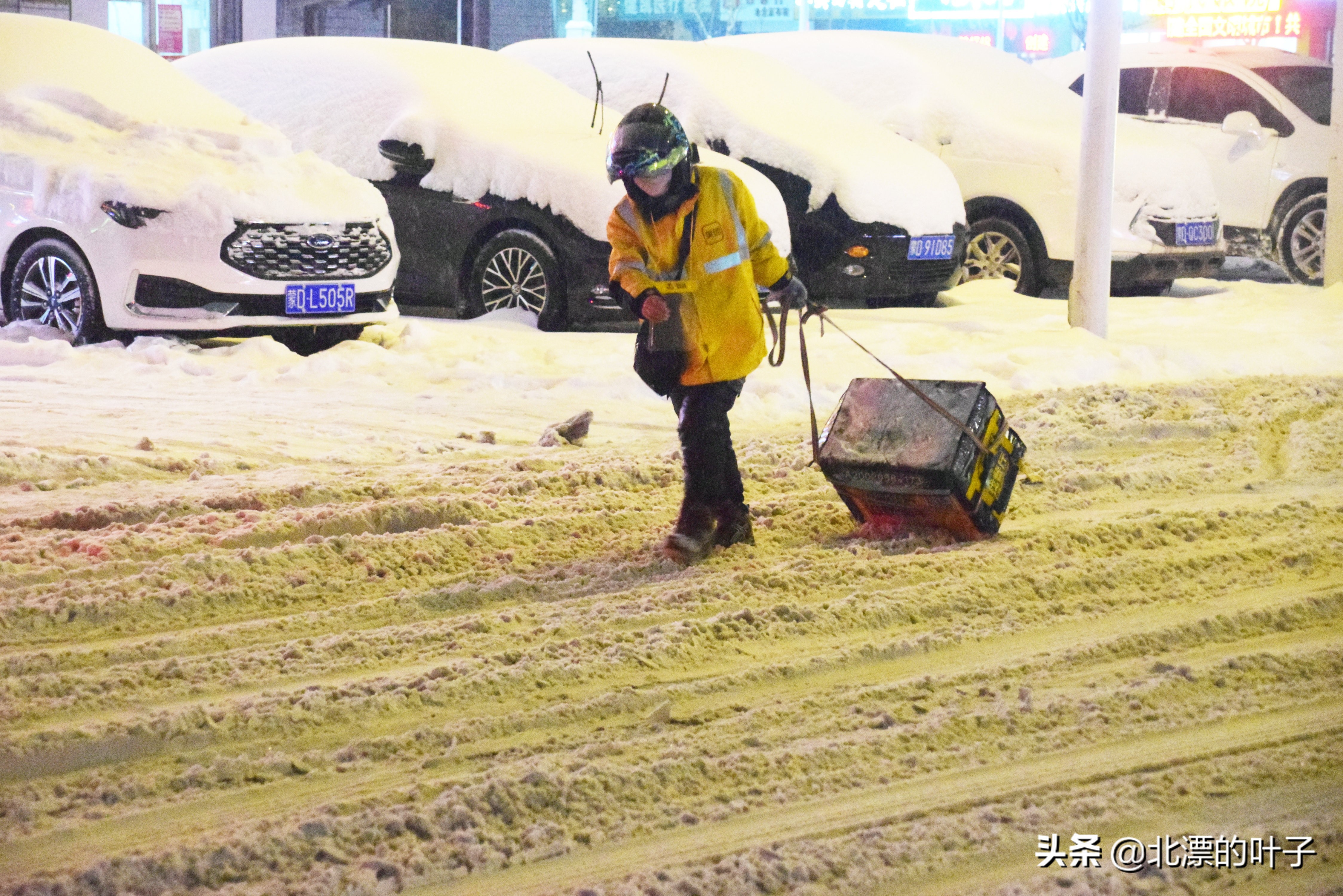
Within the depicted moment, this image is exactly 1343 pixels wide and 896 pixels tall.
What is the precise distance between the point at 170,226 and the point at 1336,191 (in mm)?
9159

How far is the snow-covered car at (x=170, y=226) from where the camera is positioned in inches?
331

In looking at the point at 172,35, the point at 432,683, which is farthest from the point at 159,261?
the point at 172,35

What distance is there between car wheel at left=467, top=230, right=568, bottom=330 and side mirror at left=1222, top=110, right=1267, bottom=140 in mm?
6697

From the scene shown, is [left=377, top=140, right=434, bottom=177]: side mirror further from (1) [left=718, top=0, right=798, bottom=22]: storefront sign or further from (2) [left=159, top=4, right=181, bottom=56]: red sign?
(1) [left=718, top=0, right=798, bottom=22]: storefront sign

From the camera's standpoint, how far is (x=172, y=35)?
2147 centimetres

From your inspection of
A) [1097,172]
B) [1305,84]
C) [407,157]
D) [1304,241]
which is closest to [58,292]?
[407,157]

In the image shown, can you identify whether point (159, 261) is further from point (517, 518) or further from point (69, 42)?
point (517, 518)

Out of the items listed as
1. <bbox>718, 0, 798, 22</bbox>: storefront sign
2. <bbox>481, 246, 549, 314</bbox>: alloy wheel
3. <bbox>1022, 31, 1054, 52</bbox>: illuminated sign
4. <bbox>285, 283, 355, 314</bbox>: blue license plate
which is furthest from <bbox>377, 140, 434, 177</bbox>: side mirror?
<bbox>1022, 31, 1054, 52</bbox>: illuminated sign

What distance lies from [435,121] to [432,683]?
675cm

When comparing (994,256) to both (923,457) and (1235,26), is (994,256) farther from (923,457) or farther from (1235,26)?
(1235,26)

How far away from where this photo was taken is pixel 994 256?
12086 millimetres

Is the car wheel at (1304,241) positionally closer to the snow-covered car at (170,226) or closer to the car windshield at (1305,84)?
Result: the car windshield at (1305,84)

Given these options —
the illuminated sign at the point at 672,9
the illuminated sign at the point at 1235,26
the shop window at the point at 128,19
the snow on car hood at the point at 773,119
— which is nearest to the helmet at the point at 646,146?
the snow on car hood at the point at 773,119

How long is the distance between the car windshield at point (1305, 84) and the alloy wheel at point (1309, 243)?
0.94 m
